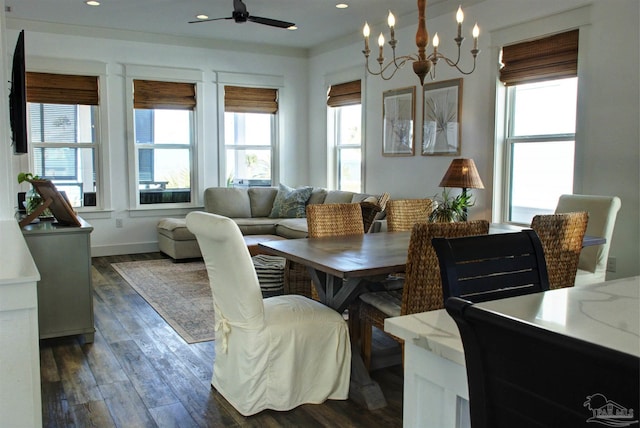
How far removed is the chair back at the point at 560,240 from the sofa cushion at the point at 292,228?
360 centimetres

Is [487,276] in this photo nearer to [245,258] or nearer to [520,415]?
[520,415]

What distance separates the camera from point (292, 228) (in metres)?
6.55

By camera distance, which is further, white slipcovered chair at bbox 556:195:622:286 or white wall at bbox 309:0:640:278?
white wall at bbox 309:0:640:278

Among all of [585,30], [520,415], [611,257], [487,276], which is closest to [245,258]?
[487,276]

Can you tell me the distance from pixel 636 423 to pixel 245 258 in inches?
79.0

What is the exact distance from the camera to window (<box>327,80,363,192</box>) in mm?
7254

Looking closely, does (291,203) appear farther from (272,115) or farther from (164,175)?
(164,175)

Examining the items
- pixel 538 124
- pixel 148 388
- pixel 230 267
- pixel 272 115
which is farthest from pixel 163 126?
pixel 230 267

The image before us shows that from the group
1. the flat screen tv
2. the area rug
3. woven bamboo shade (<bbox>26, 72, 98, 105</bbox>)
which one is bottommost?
the area rug

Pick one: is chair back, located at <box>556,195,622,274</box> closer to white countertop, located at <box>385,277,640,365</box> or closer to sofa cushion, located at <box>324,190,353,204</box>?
white countertop, located at <box>385,277,640,365</box>

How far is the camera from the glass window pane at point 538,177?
4.70 meters

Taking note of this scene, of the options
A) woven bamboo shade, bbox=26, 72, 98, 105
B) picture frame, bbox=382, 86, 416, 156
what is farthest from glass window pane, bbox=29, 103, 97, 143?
picture frame, bbox=382, 86, 416, 156

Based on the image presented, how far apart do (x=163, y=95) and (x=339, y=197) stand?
2.63 m

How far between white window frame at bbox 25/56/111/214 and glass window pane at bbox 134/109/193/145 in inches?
16.8
